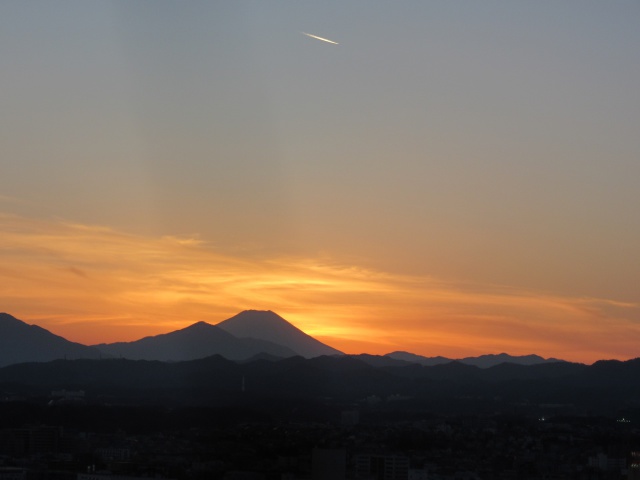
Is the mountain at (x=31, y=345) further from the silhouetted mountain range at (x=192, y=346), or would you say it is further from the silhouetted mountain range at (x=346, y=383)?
the silhouetted mountain range at (x=346, y=383)

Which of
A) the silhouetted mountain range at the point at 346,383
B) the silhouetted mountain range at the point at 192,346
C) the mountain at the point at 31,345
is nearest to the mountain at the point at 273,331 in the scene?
the silhouetted mountain range at the point at 192,346

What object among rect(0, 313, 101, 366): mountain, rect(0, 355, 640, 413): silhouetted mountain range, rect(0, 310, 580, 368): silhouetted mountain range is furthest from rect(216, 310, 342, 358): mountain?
rect(0, 355, 640, 413): silhouetted mountain range

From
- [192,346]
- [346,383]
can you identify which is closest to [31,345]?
[192,346]

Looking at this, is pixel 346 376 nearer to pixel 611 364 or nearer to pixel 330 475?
pixel 611 364

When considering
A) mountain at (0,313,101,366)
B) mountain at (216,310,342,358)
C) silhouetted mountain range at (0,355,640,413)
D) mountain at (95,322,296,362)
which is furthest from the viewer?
mountain at (216,310,342,358)

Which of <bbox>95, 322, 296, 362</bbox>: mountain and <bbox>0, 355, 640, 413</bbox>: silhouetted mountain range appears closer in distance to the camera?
<bbox>0, 355, 640, 413</bbox>: silhouetted mountain range

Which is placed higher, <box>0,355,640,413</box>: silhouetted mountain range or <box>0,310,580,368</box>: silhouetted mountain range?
<box>0,310,580,368</box>: silhouetted mountain range

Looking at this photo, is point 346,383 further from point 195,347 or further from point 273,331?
point 273,331

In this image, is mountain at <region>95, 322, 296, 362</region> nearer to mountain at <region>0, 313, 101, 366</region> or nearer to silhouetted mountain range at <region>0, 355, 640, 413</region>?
mountain at <region>0, 313, 101, 366</region>
